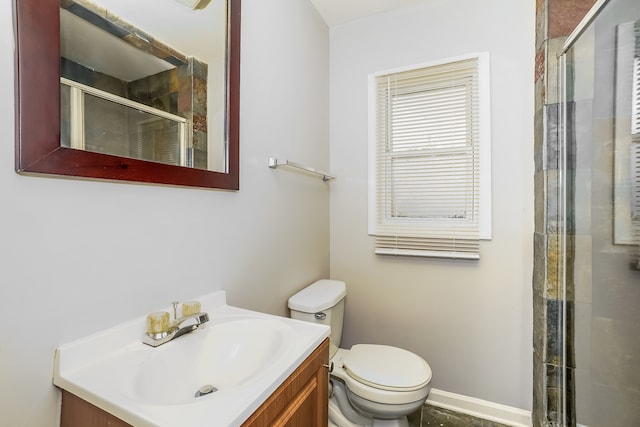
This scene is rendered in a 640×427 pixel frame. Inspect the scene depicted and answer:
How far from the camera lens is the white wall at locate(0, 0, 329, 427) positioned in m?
0.62

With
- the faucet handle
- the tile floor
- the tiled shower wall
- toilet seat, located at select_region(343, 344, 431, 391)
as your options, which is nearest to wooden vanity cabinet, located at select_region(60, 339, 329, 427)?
the faucet handle

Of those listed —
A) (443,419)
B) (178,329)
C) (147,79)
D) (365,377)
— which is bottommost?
(443,419)

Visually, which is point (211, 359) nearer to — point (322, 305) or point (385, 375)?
point (322, 305)

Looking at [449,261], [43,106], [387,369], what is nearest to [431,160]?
[449,261]

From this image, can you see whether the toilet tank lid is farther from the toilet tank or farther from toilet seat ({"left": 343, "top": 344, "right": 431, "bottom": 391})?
toilet seat ({"left": 343, "top": 344, "right": 431, "bottom": 391})

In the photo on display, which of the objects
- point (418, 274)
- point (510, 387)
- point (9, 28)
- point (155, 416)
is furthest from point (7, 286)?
point (510, 387)

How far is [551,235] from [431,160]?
73cm

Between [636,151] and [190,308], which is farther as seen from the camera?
[636,151]

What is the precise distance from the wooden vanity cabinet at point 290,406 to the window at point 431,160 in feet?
3.57

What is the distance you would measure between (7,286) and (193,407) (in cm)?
46

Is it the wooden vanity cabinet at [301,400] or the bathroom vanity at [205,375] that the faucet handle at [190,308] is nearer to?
the bathroom vanity at [205,375]

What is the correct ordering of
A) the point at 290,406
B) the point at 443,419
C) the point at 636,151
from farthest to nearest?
the point at 443,419 < the point at 636,151 < the point at 290,406

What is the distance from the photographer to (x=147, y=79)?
35.5 inches

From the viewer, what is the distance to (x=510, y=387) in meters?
1.65
